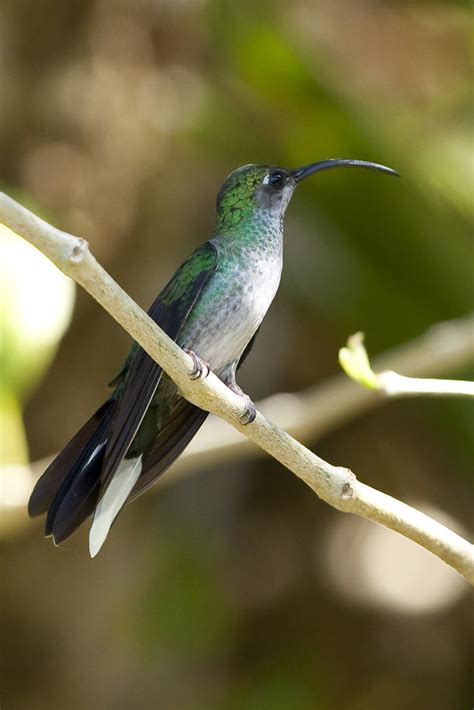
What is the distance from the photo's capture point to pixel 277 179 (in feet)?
6.64

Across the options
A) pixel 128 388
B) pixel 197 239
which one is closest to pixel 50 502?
pixel 128 388

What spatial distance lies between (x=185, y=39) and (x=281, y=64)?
645 millimetres

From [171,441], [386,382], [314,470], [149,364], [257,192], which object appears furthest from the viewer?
[257,192]

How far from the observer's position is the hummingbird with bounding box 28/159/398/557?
1.61 metres

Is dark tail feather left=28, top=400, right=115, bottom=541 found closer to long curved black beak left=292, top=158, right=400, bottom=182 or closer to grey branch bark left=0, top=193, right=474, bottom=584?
grey branch bark left=0, top=193, right=474, bottom=584

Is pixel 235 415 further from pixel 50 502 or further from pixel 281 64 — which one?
pixel 281 64

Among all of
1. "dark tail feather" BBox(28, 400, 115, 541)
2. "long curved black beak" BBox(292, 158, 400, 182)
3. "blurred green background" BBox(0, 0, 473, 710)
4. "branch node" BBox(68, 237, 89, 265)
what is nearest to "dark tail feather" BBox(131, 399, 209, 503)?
"dark tail feather" BBox(28, 400, 115, 541)

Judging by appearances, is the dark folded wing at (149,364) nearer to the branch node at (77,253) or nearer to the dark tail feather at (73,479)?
the dark tail feather at (73,479)

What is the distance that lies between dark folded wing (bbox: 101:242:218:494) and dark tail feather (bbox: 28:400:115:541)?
0.06 metres

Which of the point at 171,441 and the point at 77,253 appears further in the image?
the point at 171,441

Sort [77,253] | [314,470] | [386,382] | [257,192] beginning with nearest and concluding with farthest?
1. [77,253]
2. [314,470]
3. [386,382]
4. [257,192]

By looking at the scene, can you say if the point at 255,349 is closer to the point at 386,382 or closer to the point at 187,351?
the point at 187,351

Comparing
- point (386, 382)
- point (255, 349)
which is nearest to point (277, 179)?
point (386, 382)

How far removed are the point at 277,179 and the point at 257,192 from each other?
5 cm
